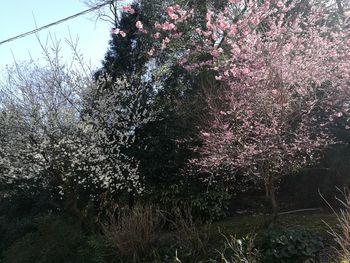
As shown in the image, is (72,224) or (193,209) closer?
(72,224)

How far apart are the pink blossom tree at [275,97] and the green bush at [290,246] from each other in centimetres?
119

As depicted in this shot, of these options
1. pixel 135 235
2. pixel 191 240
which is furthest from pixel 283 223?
pixel 135 235

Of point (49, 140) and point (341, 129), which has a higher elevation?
point (49, 140)

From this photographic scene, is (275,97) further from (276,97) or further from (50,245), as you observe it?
(50,245)

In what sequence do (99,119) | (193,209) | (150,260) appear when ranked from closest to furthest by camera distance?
(150,260) → (193,209) → (99,119)

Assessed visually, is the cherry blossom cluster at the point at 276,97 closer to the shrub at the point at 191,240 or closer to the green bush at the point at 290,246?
the shrub at the point at 191,240

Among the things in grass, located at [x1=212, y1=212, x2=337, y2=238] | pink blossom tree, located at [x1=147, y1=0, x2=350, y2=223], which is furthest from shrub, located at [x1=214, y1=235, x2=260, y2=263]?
pink blossom tree, located at [x1=147, y1=0, x2=350, y2=223]

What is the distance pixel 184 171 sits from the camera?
8570 millimetres

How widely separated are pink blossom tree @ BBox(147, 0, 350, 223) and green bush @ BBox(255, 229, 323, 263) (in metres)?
1.19

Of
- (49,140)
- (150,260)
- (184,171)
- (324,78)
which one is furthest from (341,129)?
(49,140)

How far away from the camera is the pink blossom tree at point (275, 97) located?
19.7 feet

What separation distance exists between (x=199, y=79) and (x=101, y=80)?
7.18 ft

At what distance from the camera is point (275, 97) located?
5910mm

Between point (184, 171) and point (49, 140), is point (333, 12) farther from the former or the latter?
point (49, 140)
